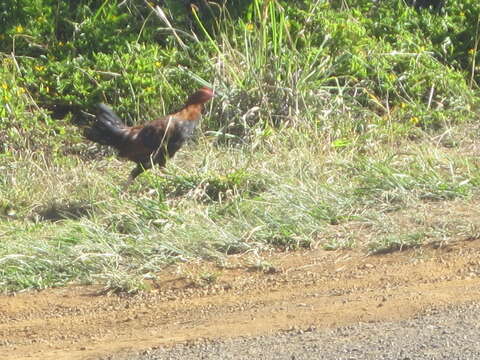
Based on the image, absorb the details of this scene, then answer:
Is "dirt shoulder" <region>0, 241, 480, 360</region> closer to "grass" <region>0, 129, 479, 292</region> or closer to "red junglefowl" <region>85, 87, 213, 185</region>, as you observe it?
"grass" <region>0, 129, 479, 292</region>

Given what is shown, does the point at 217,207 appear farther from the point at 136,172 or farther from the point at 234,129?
the point at 234,129

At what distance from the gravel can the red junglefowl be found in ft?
11.8

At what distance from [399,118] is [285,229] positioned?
3067 millimetres

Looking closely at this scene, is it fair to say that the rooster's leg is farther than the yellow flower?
No

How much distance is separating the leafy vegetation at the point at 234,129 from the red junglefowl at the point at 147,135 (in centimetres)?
18

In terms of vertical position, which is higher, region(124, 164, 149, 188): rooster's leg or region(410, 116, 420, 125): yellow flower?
region(410, 116, 420, 125): yellow flower

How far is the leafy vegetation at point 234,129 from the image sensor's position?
8.00 metres

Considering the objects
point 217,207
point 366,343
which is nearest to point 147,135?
point 217,207

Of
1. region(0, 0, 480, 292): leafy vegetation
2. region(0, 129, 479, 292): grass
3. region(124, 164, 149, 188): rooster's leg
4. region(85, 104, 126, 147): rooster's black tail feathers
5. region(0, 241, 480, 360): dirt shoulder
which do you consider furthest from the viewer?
region(85, 104, 126, 147): rooster's black tail feathers

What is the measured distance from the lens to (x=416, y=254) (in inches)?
293

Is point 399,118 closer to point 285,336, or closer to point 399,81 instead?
point 399,81

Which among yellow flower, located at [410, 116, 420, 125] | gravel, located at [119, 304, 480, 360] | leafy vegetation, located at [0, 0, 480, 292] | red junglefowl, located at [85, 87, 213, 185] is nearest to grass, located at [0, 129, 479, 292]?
leafy vegetation, located at [0, 0, 480, 292]

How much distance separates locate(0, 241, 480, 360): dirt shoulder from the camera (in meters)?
6.41

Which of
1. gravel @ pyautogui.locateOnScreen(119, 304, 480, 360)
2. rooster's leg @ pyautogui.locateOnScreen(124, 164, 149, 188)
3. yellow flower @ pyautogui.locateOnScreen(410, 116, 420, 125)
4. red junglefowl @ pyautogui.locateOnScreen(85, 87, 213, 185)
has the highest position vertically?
gravel @ pyautogui.locateOnScreen(119, 304, 480, 360)
